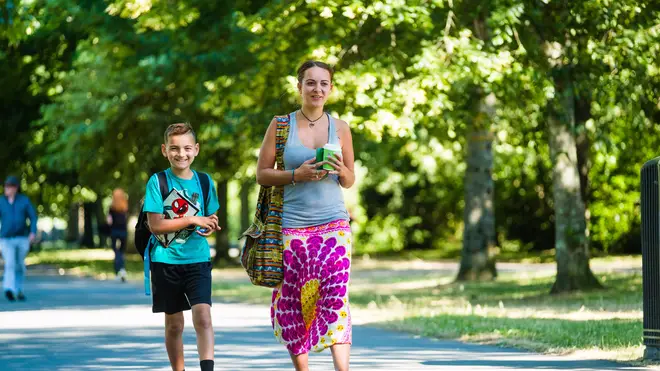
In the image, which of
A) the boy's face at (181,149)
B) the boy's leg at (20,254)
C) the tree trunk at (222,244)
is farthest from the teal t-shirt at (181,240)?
the tree trunk at (222,244)

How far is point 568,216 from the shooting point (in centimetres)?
1759

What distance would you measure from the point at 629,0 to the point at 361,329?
17.4 feet

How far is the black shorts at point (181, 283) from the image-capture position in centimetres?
725

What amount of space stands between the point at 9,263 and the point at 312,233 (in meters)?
11.9

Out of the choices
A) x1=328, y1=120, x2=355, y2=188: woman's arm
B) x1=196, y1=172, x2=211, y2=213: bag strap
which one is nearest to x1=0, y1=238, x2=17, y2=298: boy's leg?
x1=196, y1=172, x2=211, y2=213: bag strap

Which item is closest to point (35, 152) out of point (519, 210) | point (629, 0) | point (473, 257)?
point (519, 210)

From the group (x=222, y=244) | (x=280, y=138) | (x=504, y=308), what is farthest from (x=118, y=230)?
(x=280, y=138)

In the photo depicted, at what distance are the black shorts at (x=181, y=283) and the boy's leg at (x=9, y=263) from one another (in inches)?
422

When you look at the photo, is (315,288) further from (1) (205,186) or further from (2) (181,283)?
(1) (205,186)

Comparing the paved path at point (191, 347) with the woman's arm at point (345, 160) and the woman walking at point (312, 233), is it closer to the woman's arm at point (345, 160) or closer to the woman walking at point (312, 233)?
the woman walking at point (312, 233)

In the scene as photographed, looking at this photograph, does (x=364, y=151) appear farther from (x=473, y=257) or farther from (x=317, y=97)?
(x=317, y=97)

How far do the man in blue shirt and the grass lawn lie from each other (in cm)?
303

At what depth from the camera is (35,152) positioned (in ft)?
111

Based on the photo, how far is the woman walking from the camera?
6449 millimetres
